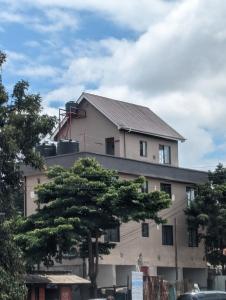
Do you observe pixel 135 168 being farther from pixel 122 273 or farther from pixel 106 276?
pixel 106 276

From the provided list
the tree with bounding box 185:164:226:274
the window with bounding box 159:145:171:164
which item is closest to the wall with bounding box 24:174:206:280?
the tree with bounding box 185:164:226:274

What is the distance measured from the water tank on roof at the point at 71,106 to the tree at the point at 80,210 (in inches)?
632

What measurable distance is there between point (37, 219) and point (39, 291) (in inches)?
215

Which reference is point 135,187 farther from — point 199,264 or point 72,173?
point 199,264

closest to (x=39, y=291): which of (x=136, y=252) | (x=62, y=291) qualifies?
(x=62, y=291)

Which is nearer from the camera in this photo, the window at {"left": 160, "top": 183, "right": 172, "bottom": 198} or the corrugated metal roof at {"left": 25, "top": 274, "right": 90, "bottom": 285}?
the corrugated metal roof at {"left": 25, "top": 274, "right": 90, "bottom": 285}

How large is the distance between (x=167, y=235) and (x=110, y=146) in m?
8.24

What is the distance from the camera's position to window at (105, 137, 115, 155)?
56.4 m

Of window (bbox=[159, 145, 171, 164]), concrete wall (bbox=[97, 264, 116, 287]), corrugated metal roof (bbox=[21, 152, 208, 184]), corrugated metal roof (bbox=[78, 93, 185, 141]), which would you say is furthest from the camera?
window (bbox=[159, 145, 171, 164])

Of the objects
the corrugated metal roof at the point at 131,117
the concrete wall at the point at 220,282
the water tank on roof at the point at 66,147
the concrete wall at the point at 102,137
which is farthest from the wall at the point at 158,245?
the corrugated metal roof at the point at 131,117

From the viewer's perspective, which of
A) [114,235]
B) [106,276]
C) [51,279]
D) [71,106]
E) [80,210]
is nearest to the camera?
[51,279]

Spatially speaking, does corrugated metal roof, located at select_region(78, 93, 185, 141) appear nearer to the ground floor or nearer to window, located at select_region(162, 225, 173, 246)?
window, located at select_region(162, 225, 173, 246)

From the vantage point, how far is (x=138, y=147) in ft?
188

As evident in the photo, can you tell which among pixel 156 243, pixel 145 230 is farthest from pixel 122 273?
pixel 145 230
